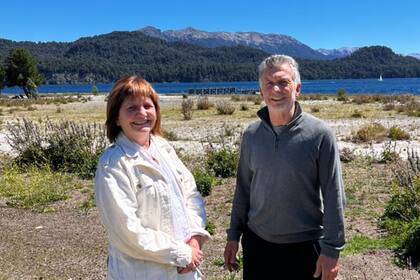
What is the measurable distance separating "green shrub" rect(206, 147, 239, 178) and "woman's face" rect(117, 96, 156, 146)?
6.86 m

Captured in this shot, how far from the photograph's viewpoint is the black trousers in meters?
2.81

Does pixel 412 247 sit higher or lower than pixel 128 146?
lower

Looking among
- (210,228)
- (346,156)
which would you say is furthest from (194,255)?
(346,156)

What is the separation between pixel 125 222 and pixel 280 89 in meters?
0.98

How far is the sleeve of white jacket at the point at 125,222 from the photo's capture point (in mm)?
2408

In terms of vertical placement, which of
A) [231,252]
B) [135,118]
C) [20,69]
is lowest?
[20,69]

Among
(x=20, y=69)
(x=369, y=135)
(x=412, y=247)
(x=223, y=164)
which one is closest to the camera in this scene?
(x=412, y=247)

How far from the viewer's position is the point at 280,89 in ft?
8.98

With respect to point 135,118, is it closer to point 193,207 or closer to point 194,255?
point 193,207

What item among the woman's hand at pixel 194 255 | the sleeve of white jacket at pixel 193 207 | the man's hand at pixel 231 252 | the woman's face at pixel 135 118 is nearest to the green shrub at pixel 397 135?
the man's hand at pixel 231 252

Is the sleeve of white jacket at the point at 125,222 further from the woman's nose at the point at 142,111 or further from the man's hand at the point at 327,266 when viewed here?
the man's hand at the point at 327,266

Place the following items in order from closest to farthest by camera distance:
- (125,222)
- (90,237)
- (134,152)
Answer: (125,222), (134,152), (90,237)

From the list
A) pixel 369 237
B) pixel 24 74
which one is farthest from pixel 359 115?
pixel 24 74

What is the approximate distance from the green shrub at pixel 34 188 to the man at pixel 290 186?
219 inches
